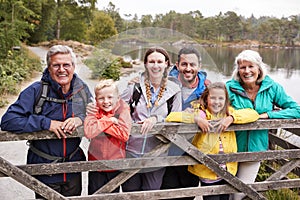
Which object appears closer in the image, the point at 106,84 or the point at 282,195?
the point at 106,84

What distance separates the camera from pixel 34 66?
18.3m

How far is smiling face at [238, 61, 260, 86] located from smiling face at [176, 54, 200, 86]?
18.2 inches

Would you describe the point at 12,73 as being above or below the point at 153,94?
below

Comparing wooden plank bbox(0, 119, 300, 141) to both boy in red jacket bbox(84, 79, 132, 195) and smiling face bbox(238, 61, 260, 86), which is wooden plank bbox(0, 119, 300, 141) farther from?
smiling face bbox(238, 61, 260, 86)

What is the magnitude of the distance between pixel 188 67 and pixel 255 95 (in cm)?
70

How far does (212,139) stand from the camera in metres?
2.84

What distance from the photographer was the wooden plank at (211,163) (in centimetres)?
267

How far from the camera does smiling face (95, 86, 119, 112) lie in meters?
2.44

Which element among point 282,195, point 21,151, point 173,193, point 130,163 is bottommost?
point 21,151

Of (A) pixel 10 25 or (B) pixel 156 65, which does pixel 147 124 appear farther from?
(A) pixel 10 25

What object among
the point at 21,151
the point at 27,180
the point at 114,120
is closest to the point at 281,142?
the point at 114,120

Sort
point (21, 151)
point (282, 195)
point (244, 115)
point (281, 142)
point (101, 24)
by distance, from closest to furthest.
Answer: point (244, 115) < point (282, 195) < point (281, 142) < point (101, 24) < point (21, 151)

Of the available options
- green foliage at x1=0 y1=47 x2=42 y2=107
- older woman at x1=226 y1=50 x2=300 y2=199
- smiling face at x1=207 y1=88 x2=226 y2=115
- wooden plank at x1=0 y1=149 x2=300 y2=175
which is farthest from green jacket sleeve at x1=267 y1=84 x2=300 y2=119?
green foliage at x1=0 y1=47 x2=42 y2=107

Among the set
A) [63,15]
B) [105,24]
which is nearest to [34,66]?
[105,24]
